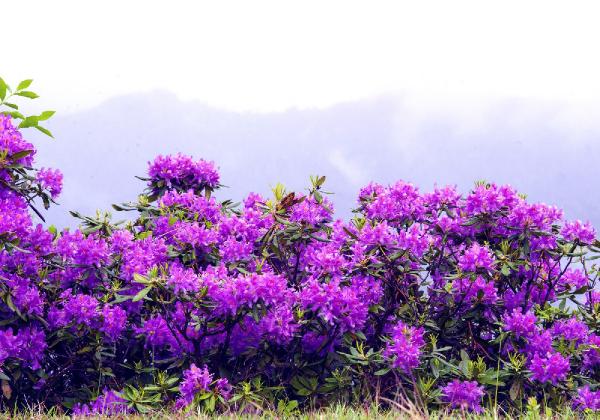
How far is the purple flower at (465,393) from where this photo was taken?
6.70 metres

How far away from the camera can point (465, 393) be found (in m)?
6.72

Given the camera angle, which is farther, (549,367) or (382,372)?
(549,367)

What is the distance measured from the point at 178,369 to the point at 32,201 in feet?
7.39

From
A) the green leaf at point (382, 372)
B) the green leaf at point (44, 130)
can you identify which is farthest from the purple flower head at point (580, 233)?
the green leaf at point (44, 130)

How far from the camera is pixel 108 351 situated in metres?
7.50

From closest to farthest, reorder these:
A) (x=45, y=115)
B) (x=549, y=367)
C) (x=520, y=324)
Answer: (x=549, y=367) < (x=520, y=324) < (x=45, y=115)

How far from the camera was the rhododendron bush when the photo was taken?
6719mm

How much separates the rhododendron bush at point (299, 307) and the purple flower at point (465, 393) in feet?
0.04

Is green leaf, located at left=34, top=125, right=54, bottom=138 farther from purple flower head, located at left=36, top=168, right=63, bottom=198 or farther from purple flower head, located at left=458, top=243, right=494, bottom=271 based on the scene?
purple flower head, located at left=458, top=243, right=494, bottom=271

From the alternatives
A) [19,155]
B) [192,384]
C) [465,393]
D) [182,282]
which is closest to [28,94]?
[19,155]

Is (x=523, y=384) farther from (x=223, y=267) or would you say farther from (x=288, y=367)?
(x=223, y=267)

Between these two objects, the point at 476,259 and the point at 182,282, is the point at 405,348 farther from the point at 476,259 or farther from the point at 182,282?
the point at 182,282

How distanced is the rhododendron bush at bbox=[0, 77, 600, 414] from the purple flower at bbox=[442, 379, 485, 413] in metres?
0.01

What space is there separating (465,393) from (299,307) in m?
1.65
